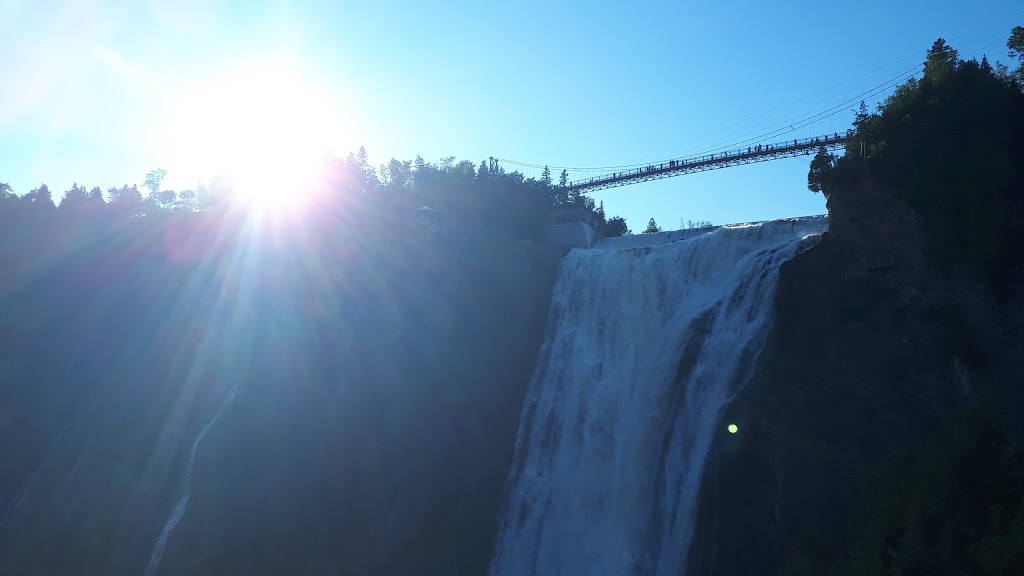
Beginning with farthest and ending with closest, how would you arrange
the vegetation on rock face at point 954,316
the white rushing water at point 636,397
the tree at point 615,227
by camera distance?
the tree at point 615,227 < the white rushing water at point 636,397 < the vegetation on rock face at point 954,316

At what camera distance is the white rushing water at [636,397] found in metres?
29.2

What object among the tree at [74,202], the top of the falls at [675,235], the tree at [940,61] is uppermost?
the tree at [74,202]

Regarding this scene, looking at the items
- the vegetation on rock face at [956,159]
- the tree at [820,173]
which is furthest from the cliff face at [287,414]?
the vegetation on rock face at [956,159]

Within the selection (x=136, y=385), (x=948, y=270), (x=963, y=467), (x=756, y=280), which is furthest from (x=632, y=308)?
(x=136, y=385)

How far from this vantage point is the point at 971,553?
18734 mm

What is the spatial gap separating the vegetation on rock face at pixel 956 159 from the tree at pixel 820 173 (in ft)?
0.19

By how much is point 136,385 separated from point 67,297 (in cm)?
1414

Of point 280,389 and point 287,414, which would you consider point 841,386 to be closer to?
point 287,414

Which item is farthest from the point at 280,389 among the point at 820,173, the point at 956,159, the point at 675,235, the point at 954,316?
the point at 956,159

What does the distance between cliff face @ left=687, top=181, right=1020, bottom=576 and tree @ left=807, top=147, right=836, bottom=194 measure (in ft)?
4.06

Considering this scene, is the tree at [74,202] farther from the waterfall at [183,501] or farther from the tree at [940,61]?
the tree at [940,61]

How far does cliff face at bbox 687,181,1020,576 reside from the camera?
953 inches

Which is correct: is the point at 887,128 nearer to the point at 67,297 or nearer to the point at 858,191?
the point at 858,191

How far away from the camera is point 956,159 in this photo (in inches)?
1025
